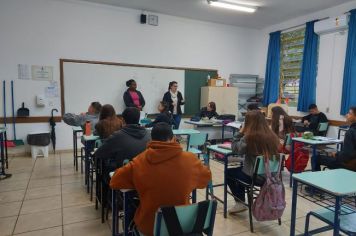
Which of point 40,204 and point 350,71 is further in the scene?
point 350,71

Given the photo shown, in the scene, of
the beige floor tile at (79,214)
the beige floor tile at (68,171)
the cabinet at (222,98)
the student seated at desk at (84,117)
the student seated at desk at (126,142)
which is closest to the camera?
the student seated at desk at (126,142)

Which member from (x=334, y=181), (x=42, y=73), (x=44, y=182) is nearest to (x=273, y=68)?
(x=42, y=73)

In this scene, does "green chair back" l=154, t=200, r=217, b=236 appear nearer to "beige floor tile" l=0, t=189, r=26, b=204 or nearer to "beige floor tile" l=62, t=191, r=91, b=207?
"beige floor tile" l=62, t=191, r=91, b=207

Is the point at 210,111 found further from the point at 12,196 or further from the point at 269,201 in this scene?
the point at 12,196

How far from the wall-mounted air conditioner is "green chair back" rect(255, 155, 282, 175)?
4523 mm

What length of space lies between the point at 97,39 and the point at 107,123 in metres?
3.50

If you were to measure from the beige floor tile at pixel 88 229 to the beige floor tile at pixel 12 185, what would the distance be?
1.51m

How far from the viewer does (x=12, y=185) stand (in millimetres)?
3771

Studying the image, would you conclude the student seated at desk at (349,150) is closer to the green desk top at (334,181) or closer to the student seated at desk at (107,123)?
the green desk top at (334,181)

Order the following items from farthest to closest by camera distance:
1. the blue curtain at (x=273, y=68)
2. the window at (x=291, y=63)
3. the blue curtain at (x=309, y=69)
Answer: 1. the blue curtain at (x=273, y=68)
2. the window at (x=291, y=63)
3. the blue curtain at (x=309, y=69)

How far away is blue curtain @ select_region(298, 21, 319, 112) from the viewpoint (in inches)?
245

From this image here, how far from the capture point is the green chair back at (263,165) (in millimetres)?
2498

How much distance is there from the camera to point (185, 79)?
277 inches

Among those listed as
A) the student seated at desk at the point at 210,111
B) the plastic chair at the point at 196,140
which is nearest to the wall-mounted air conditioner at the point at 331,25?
the student seated at desk at the point at 210,111
